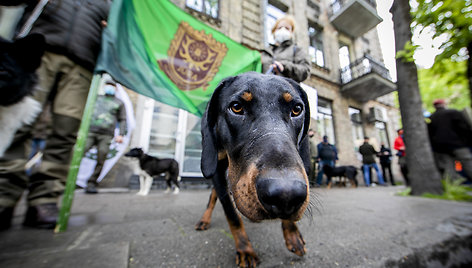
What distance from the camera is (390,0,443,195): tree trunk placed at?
Answer: 468 centimetres

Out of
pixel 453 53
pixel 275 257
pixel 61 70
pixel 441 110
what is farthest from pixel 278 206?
pixel 441 110

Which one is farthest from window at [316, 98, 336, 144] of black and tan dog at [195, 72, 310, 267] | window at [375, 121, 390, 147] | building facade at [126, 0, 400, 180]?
black and tan dog at [195, 72, 310, 267]

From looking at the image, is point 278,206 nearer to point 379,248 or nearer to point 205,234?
point 205,234

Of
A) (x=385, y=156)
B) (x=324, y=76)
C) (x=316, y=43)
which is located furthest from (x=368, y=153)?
(x=316, y=43)

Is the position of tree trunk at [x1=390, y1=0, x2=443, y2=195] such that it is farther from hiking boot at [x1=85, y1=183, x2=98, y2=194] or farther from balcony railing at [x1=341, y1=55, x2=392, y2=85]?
hiking boot at [x1=85, y1=183, x2=98, y2=194]

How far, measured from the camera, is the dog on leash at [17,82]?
1.43 meters

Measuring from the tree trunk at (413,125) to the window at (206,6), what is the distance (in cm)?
692

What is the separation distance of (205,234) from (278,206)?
1243mm

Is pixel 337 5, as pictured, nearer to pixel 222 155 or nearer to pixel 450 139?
pixel 450 139

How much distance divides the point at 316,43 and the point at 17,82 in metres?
14.5

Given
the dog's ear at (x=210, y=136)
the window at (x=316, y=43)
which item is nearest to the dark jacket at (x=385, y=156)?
the window at (x=316, y=43)

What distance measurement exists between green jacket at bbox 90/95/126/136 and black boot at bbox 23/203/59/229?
129 inches

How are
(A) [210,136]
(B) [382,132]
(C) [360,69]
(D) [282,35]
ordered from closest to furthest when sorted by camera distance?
(A) [210,136], (D) [282,35], (C) [360,69], (B) [382,132]

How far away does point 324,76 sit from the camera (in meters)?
11.4
